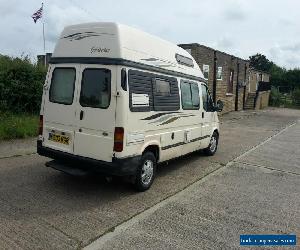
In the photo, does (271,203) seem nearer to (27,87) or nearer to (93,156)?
(93,156)

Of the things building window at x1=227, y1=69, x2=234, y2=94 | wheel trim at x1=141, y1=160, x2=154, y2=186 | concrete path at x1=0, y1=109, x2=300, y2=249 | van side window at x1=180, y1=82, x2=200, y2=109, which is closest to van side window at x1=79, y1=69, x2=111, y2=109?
wheel trim at x1=141, y1=160, x2=154, y2=186

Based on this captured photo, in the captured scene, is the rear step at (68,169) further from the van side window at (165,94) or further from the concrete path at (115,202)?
the van side window at (165,94)

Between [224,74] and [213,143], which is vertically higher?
[224,74]

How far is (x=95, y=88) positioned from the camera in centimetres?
564

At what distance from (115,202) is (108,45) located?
2.56 meters

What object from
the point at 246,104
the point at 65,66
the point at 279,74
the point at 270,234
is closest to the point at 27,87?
the point at 65,66

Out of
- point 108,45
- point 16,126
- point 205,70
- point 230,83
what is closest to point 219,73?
point 205,70

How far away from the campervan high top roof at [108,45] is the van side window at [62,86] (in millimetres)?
218

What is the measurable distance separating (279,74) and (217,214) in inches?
2300

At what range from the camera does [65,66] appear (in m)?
6.00

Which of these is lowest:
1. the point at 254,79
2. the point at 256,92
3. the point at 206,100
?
the point at 206,100

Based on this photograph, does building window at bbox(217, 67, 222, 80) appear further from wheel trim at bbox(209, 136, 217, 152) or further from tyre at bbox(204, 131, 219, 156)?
wheel trim at bbox(209, 136, 217, 152)

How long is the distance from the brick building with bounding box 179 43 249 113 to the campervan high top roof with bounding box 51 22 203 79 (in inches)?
482

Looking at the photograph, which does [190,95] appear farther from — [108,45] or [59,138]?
[59,138]
